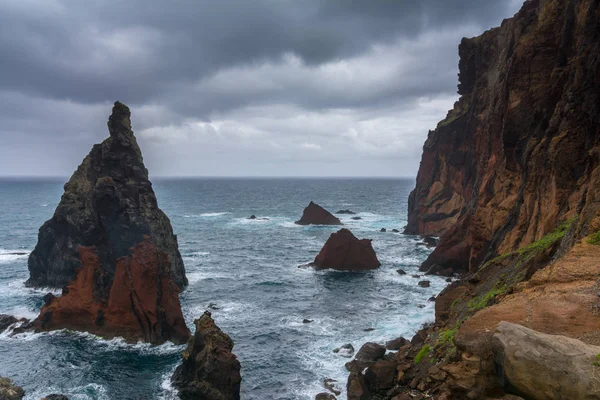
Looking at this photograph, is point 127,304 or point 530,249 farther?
point 127,304

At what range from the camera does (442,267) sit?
193 ft

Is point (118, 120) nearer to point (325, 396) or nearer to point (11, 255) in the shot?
point (325, 396)

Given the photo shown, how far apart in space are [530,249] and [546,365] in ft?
54.1

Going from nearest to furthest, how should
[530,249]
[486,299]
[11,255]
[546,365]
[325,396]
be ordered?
[546,365], [486,299], [530,249], [325,396], [11,255]

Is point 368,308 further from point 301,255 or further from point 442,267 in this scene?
point 301,255

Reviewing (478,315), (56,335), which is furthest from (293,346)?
(478,315)

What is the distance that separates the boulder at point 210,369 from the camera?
Result: 2852 centimetres

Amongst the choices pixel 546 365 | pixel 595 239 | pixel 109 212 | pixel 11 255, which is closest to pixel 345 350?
pixel 595 239

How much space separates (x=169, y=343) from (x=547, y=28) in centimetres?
4201

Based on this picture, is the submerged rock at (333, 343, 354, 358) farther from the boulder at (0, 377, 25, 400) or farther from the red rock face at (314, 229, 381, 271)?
the red rock face at (314, 229, 381, 271)

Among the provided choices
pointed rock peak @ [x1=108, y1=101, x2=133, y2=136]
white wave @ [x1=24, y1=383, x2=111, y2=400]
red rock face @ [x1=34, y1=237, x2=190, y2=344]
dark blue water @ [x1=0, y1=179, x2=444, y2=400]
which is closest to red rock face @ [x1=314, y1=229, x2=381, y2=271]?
dark blue water @ [x1=0, y1=179, x2=444, y2=400]

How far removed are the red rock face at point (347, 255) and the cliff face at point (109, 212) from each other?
21.6 m

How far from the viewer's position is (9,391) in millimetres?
30094

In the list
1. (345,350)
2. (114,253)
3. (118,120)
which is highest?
(118,120)
